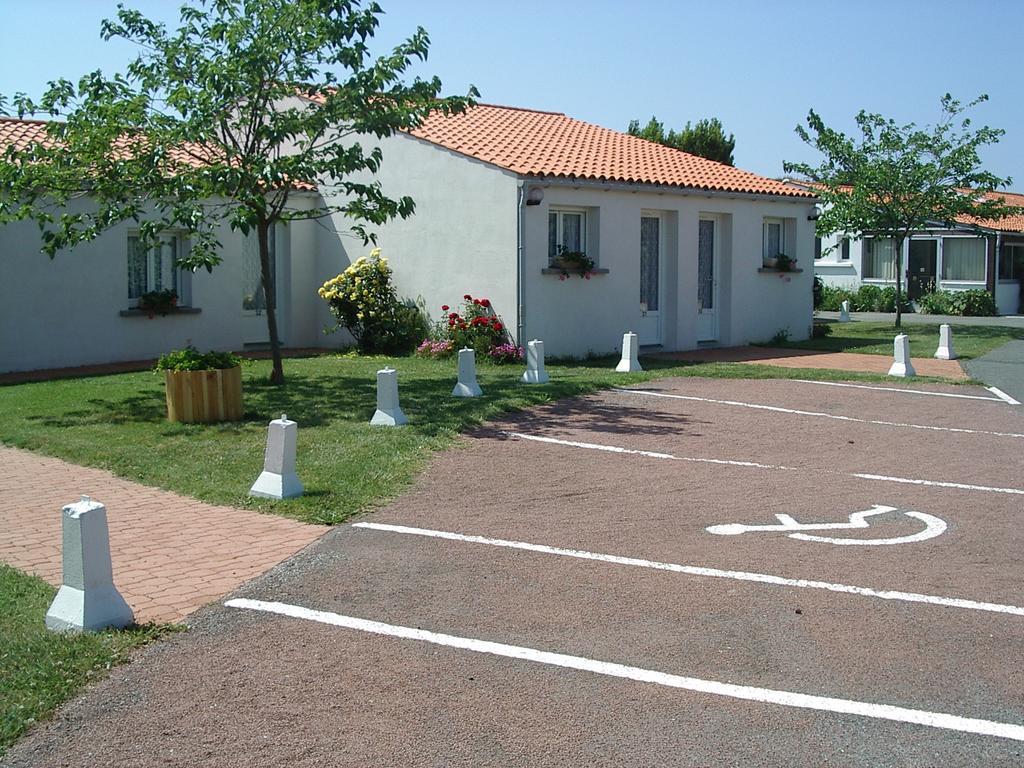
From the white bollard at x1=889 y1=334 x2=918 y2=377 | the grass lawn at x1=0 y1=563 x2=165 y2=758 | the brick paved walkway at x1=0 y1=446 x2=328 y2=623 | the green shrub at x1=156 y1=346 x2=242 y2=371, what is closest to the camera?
the grass lawn at x1=0 y1=563 x2=165 y2=758

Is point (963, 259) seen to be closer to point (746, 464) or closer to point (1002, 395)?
point (1002, 395)

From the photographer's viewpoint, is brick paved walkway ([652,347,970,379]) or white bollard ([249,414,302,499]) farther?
brick paved walkway ([652,347,970,379])

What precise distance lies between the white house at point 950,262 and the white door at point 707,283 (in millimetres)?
15626

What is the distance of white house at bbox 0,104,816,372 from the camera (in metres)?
16.6

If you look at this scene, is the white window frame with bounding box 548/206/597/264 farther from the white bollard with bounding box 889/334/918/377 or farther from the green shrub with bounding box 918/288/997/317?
the green shrub with bounding box 918/288/997/317

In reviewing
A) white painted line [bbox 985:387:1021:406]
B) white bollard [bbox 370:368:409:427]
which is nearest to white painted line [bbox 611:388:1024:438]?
white painted line [bbox 985:387:1021:406]

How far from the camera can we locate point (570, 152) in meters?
19.0

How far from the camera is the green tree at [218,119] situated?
464 inches

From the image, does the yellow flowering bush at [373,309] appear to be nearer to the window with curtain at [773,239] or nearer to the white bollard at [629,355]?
the white bollard at [629,355]

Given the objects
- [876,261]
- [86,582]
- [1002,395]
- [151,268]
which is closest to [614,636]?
[86,582]

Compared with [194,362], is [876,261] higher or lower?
higher

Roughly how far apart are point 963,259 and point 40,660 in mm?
35941

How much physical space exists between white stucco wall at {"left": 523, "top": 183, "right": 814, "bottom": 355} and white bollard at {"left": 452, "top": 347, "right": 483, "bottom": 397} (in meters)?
4.33

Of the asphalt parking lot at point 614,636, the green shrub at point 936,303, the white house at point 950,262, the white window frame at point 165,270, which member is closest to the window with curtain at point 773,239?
the white window frame at point 165,270
